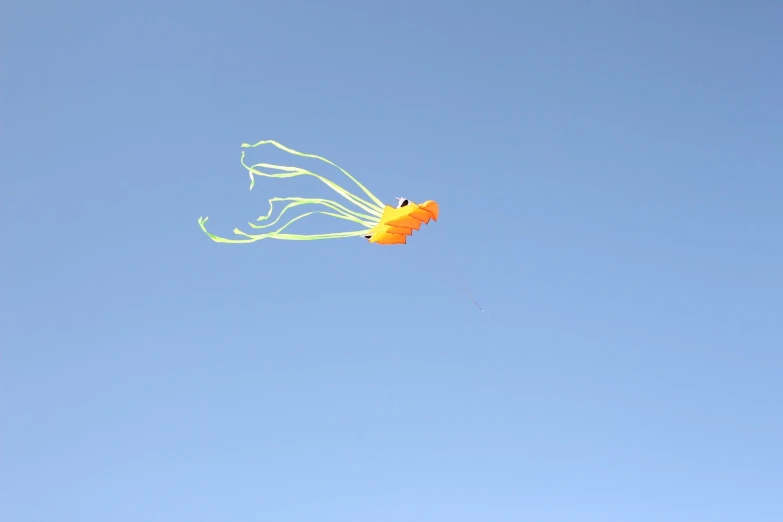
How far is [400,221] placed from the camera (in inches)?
806

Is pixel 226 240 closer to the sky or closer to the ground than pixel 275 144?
closer to the ground

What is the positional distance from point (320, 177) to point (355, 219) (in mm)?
2086

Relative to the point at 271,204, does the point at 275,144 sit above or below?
above

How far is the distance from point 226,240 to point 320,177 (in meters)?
2.69

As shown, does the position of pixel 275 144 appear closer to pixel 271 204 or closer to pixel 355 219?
pixel 271 204

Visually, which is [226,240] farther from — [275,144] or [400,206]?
[400,206]

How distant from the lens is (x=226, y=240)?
19.4 m

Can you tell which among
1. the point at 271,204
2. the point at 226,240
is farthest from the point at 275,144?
the point at 226,240

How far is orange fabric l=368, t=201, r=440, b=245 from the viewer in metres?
20.4

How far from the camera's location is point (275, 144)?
797 inches

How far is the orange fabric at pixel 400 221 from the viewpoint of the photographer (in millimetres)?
20406

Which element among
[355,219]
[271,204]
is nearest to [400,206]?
[355,219]

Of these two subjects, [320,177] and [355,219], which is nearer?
[320,177]

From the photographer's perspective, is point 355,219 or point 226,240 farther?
point 355,219
